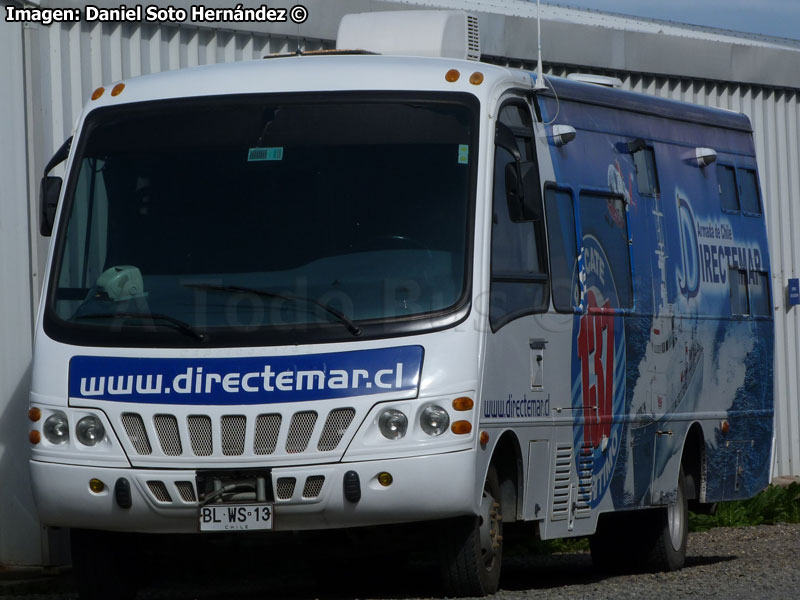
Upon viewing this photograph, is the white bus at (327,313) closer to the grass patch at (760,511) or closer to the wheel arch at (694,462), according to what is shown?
the wheel arch at (694,462)

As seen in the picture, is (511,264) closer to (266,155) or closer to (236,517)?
(266,155)

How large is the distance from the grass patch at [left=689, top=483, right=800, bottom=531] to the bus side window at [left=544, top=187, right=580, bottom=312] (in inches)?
272

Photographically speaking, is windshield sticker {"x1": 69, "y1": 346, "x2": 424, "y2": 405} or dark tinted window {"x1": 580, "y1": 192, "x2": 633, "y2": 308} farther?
dark tinted window {"x1": 580, "y1": 192, "x2": 633, "y2": 308}

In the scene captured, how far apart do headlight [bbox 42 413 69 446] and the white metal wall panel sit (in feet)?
11.2

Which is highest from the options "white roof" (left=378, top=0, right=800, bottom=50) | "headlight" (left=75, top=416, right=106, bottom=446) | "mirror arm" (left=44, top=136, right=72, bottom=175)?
"white roof" (left=378, top=0, right=800, bottom=50)

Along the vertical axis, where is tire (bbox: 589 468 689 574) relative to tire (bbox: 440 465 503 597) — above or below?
below

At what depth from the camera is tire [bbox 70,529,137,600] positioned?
31.5ft

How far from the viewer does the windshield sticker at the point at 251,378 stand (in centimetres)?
875

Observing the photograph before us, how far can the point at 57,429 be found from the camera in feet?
29.8

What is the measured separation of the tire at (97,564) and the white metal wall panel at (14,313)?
2.86 metres

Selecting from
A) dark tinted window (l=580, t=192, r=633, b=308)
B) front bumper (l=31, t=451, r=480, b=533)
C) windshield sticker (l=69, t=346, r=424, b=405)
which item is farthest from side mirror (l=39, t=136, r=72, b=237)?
dark tinted window (l=580, t=192, r=633, b=308)

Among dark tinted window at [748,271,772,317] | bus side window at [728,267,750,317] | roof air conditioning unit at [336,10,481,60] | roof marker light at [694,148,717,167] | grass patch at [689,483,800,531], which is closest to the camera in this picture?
roof air conditioning unit at [336,10,481,60]

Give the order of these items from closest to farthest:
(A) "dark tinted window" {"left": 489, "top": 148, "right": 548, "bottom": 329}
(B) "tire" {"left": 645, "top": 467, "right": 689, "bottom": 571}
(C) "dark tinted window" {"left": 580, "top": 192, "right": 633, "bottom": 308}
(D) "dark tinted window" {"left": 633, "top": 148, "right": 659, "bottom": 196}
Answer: (A) "dark tinted window" {"left": 489, "top": 148, "right": 548, "bottom": 329}, (C) "dark tinted window" {"left": 580, "top": 192, "right": 633, "bottom": 308}, (D) "dark tinted window" {"left": 633, "top": 148, "right": 659, "bottom": 196}, (B) "tire" {"left": 645, "top": 467, "right": 689, "bottom": 571}

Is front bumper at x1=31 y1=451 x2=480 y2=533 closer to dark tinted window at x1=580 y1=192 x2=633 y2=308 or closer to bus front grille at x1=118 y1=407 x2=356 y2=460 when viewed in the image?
bus front grille at x1=118 y1=407 x2=356 y2=460
